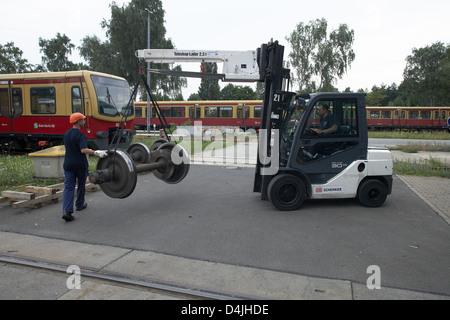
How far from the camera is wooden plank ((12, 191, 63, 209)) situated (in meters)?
6.22

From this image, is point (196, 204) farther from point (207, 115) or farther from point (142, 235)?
point (207, 115)

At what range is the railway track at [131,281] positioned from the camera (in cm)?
337

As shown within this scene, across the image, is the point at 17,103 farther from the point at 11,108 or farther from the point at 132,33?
the point at 132,33

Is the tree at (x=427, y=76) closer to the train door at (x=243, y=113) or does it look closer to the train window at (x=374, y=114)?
the train window at (x=374, y=114)

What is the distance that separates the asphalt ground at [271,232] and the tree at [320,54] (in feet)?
138

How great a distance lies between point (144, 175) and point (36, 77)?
7.23 m

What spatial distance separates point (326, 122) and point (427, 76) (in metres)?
65.0

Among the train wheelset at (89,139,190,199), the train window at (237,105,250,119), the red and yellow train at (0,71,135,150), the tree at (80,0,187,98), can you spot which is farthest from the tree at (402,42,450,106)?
the train wheelset at (89,139,190,199)

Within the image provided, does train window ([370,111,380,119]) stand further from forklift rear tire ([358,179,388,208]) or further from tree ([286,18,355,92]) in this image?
forklift rear tire ([358,179,388,208])

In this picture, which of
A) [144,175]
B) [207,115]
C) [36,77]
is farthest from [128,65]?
[144,175]

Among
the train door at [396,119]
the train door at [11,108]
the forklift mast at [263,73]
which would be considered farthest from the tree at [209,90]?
the forklift mast at [263,73]

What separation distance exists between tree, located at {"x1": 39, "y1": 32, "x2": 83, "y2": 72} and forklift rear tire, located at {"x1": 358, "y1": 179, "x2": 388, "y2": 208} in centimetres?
5311

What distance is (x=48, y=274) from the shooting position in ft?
12.7
